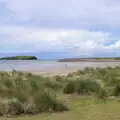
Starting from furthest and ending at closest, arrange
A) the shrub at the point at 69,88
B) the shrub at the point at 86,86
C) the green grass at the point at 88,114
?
the shrub at the point at 69,88
the shrub at the point at 86,86
the green grass at the point at 88,114

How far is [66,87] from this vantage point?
20.9m

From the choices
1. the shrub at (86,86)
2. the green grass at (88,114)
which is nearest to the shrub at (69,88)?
the shrub at (86,86)

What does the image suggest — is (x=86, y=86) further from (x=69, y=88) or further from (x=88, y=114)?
(x=88, y=114)

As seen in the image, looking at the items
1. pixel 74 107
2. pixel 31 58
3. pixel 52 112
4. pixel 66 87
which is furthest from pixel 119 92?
pixel 31 58

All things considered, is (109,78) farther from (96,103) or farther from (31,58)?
(31,58)

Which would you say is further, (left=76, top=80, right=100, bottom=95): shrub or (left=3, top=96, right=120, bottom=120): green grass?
(left=76, top=80, right=100, bottom=95): shrub

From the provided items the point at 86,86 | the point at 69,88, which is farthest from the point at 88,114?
the point at 69,88

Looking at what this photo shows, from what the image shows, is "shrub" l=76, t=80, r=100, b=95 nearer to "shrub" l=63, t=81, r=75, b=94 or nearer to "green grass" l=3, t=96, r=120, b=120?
"shrub" l=63, t=81, r=75, b=94

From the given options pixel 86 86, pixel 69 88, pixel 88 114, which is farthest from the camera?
pixel 69 88

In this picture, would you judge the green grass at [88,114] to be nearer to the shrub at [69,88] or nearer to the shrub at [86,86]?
the shrub at [86,86]

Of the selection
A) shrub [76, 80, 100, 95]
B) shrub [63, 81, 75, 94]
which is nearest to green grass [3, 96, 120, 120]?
shrub [76, 80, 100, 95]

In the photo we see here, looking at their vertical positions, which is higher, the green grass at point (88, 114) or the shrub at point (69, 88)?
the shrub at point (69, 88)

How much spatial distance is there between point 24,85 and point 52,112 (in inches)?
72.6

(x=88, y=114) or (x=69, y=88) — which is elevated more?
(x=69, y=88)
